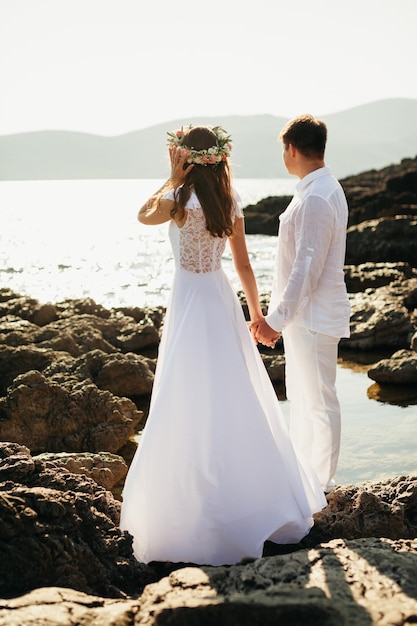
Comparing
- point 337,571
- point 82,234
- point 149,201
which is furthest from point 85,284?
point 82,234

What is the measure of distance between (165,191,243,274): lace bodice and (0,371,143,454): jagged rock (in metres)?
2.63

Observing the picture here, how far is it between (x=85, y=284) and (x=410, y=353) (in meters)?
16.2

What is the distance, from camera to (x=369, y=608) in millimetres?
2168

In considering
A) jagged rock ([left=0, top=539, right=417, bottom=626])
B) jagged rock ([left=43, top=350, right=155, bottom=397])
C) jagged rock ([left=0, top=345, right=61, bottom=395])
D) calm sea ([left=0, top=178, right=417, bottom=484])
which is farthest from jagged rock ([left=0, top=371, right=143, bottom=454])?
jagged rock ([left=0, top=539, right=417, bottom=626])

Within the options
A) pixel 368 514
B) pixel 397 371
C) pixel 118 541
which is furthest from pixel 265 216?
pixel 118 541

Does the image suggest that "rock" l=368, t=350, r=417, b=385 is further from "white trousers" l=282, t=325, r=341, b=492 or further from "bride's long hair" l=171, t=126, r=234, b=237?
"bride's long hair" l=171, t=126, r=234, b=237

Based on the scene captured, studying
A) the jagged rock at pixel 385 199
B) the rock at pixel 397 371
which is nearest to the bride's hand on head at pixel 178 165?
the rock at pixel 397 371

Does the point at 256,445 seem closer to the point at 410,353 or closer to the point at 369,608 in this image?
the point at 369,608

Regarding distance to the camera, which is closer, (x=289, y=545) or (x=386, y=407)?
(x=289, y=545)

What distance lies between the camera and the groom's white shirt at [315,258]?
4.05m

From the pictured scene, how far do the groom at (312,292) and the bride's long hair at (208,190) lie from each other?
54cm

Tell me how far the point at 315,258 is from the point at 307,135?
73 centimetres

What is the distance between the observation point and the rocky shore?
2.21 meters

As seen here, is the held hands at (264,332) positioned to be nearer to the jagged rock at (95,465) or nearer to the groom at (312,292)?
the groom at (312,292)
